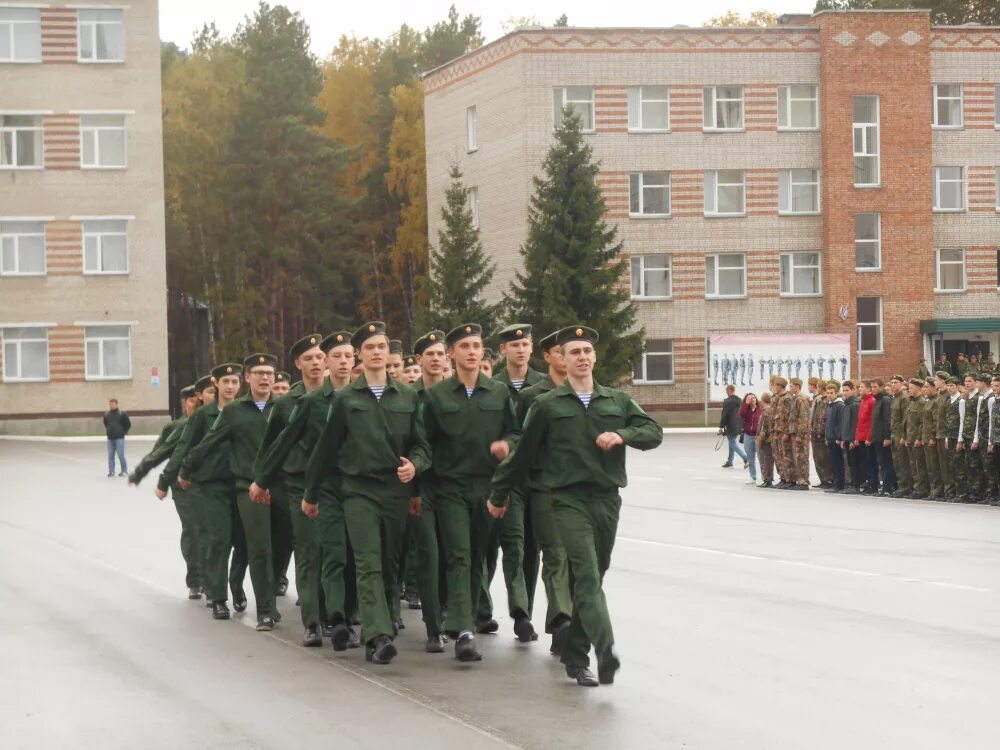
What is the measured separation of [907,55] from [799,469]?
38.8 m

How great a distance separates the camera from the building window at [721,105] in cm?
6712

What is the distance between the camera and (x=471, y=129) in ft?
231

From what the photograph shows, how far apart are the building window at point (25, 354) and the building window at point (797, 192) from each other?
28.0m

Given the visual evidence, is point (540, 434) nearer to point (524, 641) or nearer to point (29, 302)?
point (524, 641)

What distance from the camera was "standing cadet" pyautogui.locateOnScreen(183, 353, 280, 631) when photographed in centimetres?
1384

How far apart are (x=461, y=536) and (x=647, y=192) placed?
5585 centimetres

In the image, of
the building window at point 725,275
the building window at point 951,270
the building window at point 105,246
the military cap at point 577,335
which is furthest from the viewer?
the building window at point 951,270

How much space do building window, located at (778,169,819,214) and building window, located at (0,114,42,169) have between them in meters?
27.8

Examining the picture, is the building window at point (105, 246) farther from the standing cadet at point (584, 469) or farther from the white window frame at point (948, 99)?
the standing cadet at point (584, 469)

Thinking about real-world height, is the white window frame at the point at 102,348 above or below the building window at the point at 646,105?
below

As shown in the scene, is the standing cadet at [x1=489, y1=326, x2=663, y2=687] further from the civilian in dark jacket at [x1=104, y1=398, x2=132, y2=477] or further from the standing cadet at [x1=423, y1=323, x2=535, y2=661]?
the civilian in dark jacket at [x1=104, y1=398, x2=132, y2=477]

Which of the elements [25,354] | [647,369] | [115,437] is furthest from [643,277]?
[115,437]

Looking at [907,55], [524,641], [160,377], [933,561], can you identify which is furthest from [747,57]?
[524,641]

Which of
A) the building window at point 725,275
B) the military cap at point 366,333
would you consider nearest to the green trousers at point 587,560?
the military cap at point 366,333
